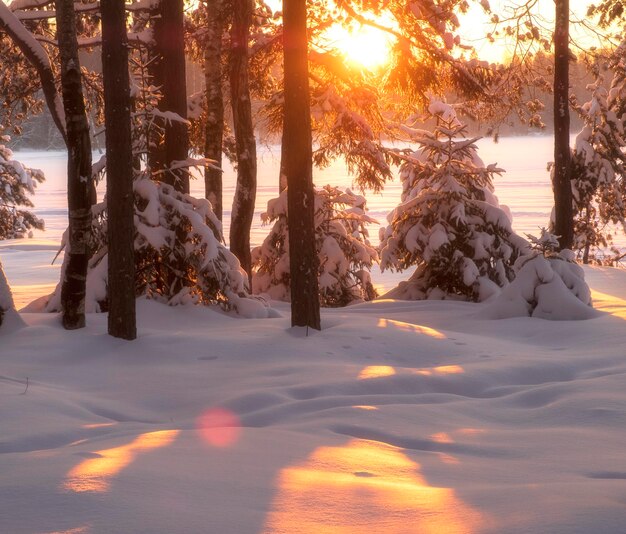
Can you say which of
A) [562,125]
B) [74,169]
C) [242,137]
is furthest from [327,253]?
[74,169]

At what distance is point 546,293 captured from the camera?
1284cm

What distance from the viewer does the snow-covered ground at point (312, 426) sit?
150 inches

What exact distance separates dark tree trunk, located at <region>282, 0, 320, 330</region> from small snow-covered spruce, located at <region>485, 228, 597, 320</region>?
158 inches

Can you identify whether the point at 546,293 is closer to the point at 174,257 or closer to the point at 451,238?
the point at 451,238

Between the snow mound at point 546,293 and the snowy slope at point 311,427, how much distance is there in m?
0.61

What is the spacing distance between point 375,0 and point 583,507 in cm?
1165

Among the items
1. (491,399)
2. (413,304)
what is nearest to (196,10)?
(413,304)

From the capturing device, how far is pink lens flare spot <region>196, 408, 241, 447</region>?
5375 mm

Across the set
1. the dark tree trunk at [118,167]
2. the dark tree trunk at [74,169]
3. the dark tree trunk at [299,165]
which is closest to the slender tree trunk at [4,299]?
the dark tree trunk at [74,169]

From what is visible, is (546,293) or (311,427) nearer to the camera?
(311,427)

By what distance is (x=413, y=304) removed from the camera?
14914mm

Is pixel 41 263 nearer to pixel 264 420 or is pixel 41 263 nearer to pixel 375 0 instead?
pixel 375 0

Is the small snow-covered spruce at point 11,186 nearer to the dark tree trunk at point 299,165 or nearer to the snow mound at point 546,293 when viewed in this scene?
the snow mound at point 546,293

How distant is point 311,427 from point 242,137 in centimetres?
957
